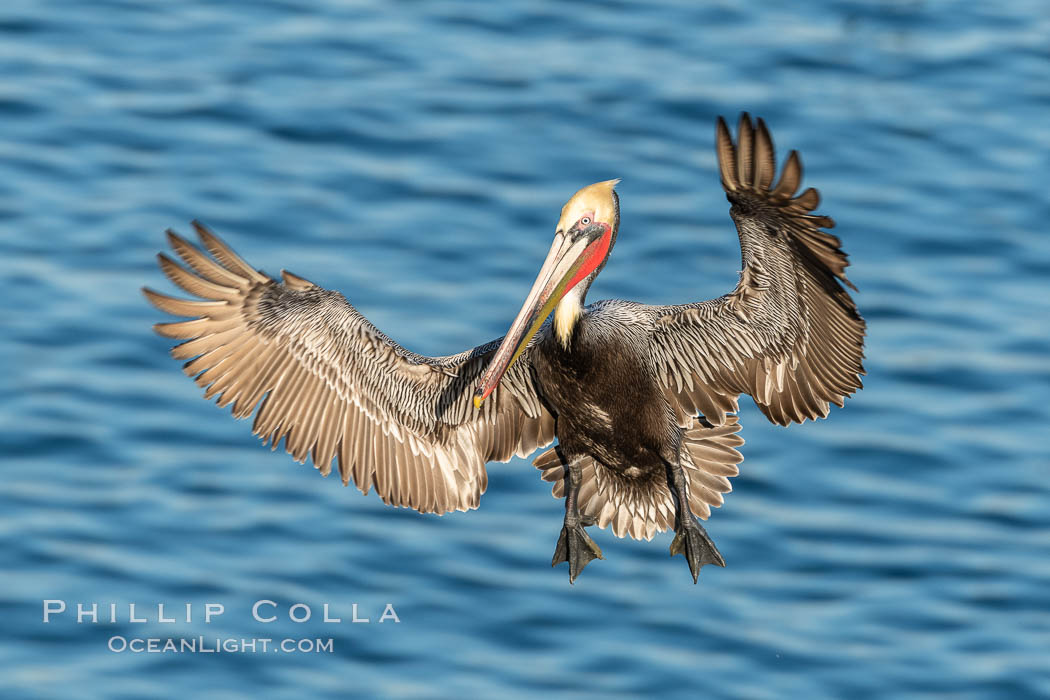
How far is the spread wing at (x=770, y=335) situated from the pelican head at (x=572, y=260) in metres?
0.57

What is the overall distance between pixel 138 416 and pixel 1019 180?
33.2 ft

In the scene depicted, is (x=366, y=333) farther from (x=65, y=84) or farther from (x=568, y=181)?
(x=65, y=84)

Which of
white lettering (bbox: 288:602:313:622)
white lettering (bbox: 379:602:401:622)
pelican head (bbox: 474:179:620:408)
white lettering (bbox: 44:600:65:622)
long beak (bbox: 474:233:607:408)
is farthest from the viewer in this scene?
white lettering (bbox: 288:602:313:622)

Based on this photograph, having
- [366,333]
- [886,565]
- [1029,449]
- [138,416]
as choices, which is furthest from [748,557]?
[366,333]

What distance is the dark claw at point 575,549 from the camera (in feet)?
33.4

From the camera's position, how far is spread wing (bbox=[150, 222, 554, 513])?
10047 millimetres

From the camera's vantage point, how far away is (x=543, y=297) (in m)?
9.27

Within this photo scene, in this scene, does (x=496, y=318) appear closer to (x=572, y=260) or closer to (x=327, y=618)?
(x=327, y=618)

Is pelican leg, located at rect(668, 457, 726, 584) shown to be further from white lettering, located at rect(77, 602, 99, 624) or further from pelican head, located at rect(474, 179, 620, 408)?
white lettering, located at rect(77, 602, 99, 624)

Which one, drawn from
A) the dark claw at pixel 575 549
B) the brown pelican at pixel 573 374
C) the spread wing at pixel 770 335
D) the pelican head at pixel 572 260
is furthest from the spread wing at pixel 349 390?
the spread wing at pixel 770 335

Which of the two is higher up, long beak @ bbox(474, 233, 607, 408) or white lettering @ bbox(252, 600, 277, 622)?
white lettering @ bbox(252, 600, 277, 622)

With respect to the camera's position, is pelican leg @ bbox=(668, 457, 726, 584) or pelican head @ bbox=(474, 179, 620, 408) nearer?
pelican head @ bbox=(474, 179, 620, 408)

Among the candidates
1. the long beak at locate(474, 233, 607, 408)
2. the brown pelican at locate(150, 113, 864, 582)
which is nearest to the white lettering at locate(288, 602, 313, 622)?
the brown pelican at locate(150, 113, 864, 582)

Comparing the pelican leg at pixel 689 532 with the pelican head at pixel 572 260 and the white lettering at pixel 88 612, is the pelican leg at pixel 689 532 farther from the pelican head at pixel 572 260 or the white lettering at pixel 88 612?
the white lettering at pixel 88 612
